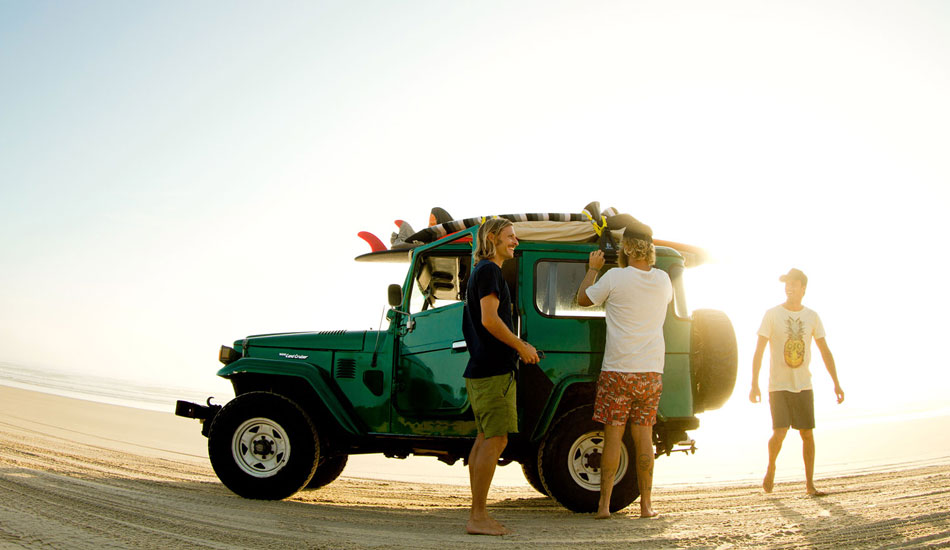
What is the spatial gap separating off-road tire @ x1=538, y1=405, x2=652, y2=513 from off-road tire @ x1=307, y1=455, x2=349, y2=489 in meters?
2.06

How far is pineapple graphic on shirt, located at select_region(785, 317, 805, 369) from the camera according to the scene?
5.96 metres

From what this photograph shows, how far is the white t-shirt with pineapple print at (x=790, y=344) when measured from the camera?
5953 millimetres

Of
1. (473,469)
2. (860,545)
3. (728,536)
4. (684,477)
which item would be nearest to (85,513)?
(473,469)

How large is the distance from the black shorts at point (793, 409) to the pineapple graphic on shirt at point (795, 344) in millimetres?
245

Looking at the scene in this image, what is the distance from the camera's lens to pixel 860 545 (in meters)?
3.81

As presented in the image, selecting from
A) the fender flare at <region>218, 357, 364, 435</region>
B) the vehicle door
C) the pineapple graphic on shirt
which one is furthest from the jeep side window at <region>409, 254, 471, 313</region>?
the pineapple graphic on shirt

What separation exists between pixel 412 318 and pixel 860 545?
3.30 meters

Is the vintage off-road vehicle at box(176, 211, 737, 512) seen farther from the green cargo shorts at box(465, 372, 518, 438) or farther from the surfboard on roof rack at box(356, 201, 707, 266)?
the green cargo shorts at box(465, 372, 518, 438)

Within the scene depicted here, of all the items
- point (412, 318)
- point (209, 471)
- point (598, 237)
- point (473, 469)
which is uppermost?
point (598, 237)

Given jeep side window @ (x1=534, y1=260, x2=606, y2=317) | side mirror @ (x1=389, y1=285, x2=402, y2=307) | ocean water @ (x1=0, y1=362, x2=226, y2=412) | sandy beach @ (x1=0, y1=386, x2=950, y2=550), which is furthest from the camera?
ocean water @ (x1=0, y1=362, x2=226, y2=412)

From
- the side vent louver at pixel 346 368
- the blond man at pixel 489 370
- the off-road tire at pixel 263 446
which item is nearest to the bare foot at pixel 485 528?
the blond man at pixel 489 370

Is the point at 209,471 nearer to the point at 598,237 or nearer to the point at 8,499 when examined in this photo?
the point at 8,499

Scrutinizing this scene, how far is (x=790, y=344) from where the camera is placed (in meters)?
5.98

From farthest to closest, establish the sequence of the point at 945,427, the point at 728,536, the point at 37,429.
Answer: the point at 945,427, the point at 37,429, the point at 728,536
